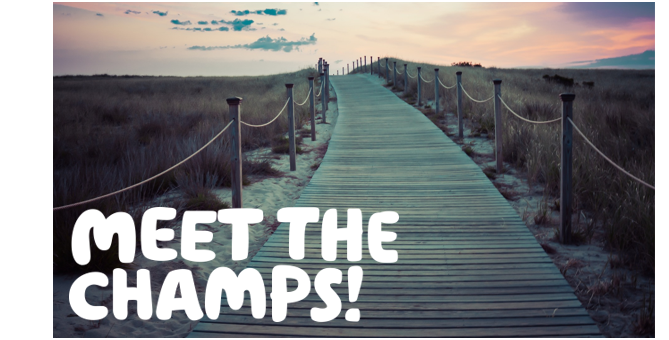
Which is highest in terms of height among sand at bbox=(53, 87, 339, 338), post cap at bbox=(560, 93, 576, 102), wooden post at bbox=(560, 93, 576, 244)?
post cap at bbox=(560, 93, 576, 102)

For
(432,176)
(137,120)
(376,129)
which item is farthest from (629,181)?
(137,120)

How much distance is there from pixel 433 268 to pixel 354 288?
2.50ft

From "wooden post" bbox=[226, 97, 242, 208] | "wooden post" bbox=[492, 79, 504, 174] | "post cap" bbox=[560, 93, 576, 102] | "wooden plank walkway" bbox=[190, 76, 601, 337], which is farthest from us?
"wooden post" bbox=[492, 79, 504, 174]

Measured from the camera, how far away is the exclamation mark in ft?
9.84

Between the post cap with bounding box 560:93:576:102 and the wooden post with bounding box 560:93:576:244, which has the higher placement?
the post cap with bounding box 560:93:576:102

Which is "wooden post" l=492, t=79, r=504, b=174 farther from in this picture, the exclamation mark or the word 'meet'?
the exclamation mark

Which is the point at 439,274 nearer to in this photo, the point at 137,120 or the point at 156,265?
the point at 156,265

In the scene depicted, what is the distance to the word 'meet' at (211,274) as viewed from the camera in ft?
10.4

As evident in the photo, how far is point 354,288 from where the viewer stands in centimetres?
337

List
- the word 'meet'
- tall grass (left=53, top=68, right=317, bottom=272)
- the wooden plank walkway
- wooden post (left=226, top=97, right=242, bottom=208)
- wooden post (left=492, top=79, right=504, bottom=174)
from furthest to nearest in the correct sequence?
wooden post (left=492, top=79, right=504, bottom=174) < wooden post (left=226, top=97, right=242, bottom=208) < tall grass (left=53, top=68, right=317, bottom=272) < the word 'meet' < the wooden plank walkway

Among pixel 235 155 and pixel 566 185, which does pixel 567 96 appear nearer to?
pixel 566 185

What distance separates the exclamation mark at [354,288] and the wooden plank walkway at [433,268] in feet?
0.15

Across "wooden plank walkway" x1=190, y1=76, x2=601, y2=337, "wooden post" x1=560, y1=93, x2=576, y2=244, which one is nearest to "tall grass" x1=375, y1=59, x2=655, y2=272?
"wooden post" x1=560, y1=93, x2=576, y2=244

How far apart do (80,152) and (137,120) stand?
196 inches
